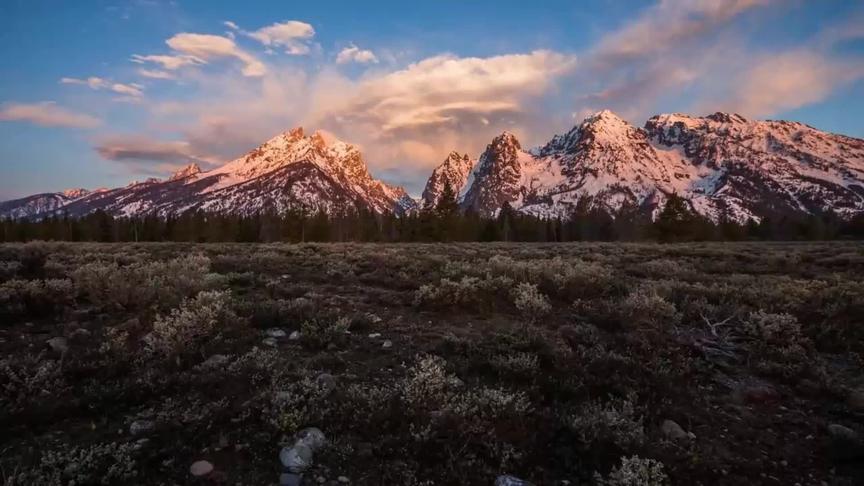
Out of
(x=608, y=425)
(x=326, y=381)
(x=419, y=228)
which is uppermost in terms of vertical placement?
(x=419, y=228)

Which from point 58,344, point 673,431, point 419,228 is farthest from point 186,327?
point 419,228

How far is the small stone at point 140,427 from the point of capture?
4.52 m

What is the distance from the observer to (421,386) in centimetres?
536

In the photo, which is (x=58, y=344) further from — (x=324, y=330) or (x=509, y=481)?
(x=509, y=481)

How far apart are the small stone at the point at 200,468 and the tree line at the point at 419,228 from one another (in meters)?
79.6

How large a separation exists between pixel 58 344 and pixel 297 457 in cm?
456

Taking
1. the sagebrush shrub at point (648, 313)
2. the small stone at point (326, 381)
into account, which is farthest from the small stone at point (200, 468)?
the sagebrush shrub at point (648, 313)

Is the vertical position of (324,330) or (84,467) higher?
(324,330)

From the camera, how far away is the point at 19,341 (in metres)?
6.56

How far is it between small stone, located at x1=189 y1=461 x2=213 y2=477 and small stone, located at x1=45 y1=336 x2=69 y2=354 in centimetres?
347

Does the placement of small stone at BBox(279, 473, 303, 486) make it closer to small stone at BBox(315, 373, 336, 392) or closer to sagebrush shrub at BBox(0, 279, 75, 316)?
small stone at BBox(315, 373, 336, 392)

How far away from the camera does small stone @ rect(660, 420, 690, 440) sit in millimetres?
4973

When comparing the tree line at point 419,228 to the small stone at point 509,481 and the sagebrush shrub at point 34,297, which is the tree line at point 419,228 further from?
the small stone at point 509,481

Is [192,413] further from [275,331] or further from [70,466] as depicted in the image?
[275,331]
